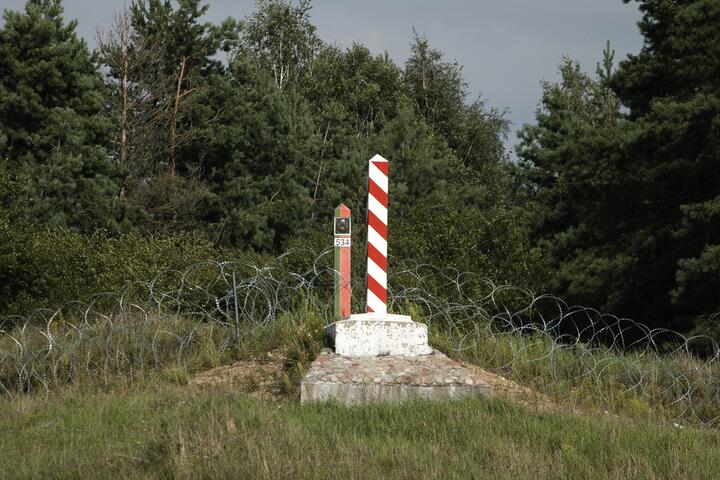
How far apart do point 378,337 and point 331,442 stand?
3257 mm

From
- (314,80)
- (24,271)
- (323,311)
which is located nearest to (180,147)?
(314,80)

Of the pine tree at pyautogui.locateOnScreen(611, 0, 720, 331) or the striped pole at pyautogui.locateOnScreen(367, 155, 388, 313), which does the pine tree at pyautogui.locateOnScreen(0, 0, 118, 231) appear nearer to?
the pine tree at pyautogui.locateOnScreen(611, 0, 720, 331)

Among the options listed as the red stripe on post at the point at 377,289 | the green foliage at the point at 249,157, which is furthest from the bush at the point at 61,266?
the green foliage at the point at 249,157

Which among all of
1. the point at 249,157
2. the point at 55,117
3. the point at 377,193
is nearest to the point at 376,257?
the point at 377,193

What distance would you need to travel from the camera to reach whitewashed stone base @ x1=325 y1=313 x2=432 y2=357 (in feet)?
34.3

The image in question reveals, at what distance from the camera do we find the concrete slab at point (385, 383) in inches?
365

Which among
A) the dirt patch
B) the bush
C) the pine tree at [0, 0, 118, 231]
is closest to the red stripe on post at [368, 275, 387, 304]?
the dirt patch

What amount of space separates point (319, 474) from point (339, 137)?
142ft

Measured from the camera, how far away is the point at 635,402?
1014 cm

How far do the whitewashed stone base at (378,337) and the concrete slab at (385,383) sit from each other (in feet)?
1.59

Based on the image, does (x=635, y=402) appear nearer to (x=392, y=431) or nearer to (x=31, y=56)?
(x=392, y=431)

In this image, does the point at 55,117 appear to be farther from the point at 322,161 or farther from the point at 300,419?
the point at 300,419

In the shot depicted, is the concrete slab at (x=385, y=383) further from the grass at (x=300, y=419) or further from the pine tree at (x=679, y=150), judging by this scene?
the pine tree at (x=679, y=150)

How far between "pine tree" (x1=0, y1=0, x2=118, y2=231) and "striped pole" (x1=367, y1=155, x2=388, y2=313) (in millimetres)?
24006
